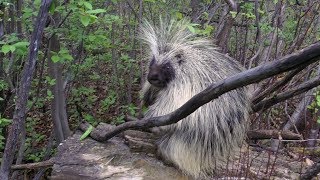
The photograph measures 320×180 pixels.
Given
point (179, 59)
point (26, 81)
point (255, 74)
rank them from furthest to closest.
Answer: point (179, 59) → point (26, 81) → point (255, 74)

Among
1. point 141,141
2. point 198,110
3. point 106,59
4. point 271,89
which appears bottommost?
point 141,141

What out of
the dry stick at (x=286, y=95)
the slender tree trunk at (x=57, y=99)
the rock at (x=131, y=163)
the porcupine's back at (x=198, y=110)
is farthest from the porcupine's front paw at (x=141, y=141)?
the dry stick at (x=286, y=95)

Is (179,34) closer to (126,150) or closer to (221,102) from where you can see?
(221,102)

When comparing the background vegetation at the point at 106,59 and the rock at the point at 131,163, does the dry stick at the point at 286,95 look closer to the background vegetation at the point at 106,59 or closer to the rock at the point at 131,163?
the background vegetation at the point at 106,59

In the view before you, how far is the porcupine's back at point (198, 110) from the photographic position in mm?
3127

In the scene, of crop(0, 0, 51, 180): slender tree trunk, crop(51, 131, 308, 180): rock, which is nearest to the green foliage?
crop(51, 131, 308, 180): rock

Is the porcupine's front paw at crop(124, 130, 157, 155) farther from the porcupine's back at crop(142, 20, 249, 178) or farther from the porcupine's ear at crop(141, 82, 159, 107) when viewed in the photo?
the porcupine's ear at crop(141, 82, 159, 107)

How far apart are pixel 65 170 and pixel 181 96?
111cm

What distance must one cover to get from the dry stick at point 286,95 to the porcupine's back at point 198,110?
275 millimetres

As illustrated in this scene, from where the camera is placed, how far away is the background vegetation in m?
3.66

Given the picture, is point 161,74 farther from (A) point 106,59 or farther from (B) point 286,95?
(A) point 106,59

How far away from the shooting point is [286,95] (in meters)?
3.26

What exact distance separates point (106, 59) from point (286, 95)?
2.64 m

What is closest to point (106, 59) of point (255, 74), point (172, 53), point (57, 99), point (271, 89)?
point (57, 99)
